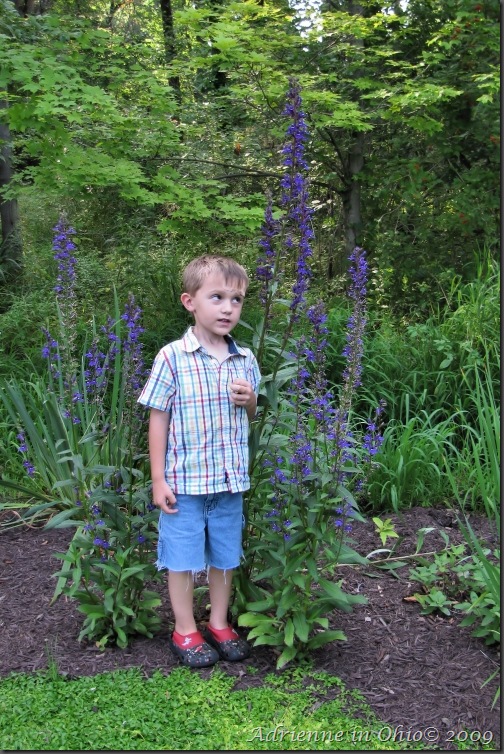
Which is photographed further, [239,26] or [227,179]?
[227,179]

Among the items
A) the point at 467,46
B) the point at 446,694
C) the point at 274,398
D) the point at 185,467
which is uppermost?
the point at 467,46

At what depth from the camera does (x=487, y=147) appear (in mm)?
7434

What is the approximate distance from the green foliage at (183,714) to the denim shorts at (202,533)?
0.44 m

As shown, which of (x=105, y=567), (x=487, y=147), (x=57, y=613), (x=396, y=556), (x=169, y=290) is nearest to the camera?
(x=105, y=567)

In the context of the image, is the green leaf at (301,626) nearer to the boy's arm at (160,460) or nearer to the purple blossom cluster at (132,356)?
the boy's arm at (160,460)

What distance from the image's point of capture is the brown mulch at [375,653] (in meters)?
2.56

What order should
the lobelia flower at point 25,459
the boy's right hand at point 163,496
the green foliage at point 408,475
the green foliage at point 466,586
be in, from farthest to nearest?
the green foliage at point 408,475 → the lobelia flower at point 25,459 → the green foliage at point 466,586 → the boy's right hand at point 163,496

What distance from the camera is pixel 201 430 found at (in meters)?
2.69

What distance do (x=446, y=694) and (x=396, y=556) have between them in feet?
3.45

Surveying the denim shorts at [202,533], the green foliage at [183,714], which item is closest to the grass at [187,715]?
the green foliage at [183,714]

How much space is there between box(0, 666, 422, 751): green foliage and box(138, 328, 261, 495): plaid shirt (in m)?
0.78

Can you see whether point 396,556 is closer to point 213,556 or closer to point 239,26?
point 213,556

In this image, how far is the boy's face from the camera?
268cm

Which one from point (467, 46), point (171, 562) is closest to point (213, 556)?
point (171, 562)
